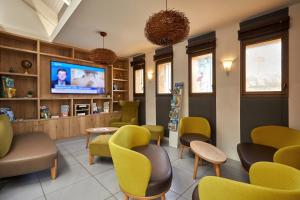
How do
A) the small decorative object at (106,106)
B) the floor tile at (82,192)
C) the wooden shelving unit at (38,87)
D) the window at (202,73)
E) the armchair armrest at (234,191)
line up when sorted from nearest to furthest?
the armchair armrest at (234,191), the floor tile at (82,192), the window at (202,73), the wooden shelving unit at (38,87), the small decorative object at (106,106)

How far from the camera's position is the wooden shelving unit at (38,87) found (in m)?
3.51

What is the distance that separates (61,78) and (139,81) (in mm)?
2396

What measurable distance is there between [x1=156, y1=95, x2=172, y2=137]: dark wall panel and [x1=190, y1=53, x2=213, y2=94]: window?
840 mm

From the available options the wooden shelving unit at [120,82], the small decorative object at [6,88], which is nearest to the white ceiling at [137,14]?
the small decorative object at [6,88]

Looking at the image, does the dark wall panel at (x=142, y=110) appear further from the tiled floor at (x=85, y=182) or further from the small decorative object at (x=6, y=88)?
the small decorative object at (x=6, y=88)

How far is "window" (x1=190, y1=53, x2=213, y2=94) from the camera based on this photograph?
3.38 meters

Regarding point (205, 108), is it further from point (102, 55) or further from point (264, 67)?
point (102, 55)

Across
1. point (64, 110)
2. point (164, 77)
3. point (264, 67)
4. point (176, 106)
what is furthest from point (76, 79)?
point (264, 67)

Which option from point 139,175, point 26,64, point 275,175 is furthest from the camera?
point 26,64

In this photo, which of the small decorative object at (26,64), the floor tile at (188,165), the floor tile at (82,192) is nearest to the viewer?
the floor tile at (82,192)

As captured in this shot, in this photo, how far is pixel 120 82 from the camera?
5.80 m

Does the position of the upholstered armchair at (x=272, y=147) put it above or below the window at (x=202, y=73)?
below

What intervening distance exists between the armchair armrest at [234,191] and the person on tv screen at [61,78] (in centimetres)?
436

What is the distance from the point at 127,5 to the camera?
2.31m
